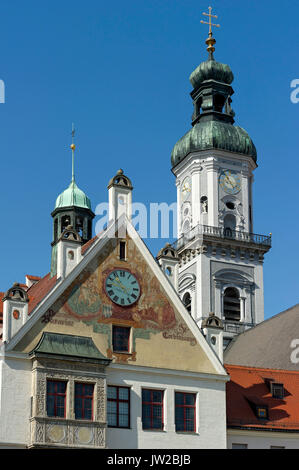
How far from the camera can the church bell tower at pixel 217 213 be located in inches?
2820

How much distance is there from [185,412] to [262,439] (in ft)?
12.8

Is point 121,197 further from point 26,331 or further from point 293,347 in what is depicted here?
point 293,347

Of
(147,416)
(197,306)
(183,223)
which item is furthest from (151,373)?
(183,223)

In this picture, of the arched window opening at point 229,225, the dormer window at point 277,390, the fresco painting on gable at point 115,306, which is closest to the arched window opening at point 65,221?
the fresco painting on gable at point 115,306

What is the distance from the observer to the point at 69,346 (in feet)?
121

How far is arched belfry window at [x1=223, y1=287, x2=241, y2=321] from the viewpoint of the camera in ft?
235

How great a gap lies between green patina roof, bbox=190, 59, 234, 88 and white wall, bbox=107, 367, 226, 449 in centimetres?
4425

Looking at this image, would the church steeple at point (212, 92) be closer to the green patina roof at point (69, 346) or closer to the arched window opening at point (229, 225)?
the arched window opening at point (229, 225)

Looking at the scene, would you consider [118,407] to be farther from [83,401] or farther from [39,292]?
[39,292]

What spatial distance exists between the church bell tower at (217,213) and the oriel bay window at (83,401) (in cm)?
3266

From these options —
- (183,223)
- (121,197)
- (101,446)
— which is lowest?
(101,446)

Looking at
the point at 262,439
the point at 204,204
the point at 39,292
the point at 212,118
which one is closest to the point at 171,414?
the point at 262,439

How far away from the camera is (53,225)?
5438 centimetres

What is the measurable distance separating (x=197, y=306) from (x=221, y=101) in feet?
63.6
